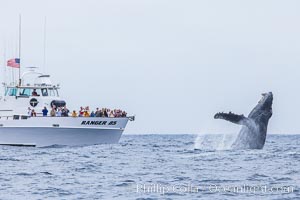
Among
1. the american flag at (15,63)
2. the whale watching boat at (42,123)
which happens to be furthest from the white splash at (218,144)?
the american flag at (15,63)

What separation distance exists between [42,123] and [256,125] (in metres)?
12.6

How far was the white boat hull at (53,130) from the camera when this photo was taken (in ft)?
127

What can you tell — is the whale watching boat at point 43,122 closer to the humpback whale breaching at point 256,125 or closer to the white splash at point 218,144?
the white splash at point 218,144

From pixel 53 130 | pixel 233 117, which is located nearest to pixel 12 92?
pixel 53 130

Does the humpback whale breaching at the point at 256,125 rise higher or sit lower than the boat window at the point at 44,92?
lower

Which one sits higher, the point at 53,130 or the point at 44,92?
the point at 44,92

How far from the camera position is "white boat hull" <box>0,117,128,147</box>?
38.7 m

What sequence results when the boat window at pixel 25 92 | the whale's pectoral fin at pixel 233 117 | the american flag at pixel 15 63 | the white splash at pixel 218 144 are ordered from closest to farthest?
the whale's pectoral fin at pixel 233 117 < the white splash at pixel 218 144 < the boat window at pixel 25 92 < the american flag at pixel 15 63

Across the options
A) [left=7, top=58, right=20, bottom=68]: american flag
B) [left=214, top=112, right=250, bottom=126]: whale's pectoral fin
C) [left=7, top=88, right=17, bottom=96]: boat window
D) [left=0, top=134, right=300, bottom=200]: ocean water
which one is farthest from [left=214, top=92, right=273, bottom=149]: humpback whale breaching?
[left=7, top=58, right=20, bottom=68]: american flag

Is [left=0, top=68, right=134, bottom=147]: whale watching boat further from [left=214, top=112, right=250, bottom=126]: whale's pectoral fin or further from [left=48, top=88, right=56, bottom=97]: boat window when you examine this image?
[left=214, top=112, right=250, bottom=126]: whale's pectoral fin

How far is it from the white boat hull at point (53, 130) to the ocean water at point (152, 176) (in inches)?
285

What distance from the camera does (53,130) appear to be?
38.8 m

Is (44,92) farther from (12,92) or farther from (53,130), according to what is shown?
(53,130)

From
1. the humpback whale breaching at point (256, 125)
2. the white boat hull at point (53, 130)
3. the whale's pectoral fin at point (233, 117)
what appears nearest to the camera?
the whale's pectoral fin at point (233, 117)
